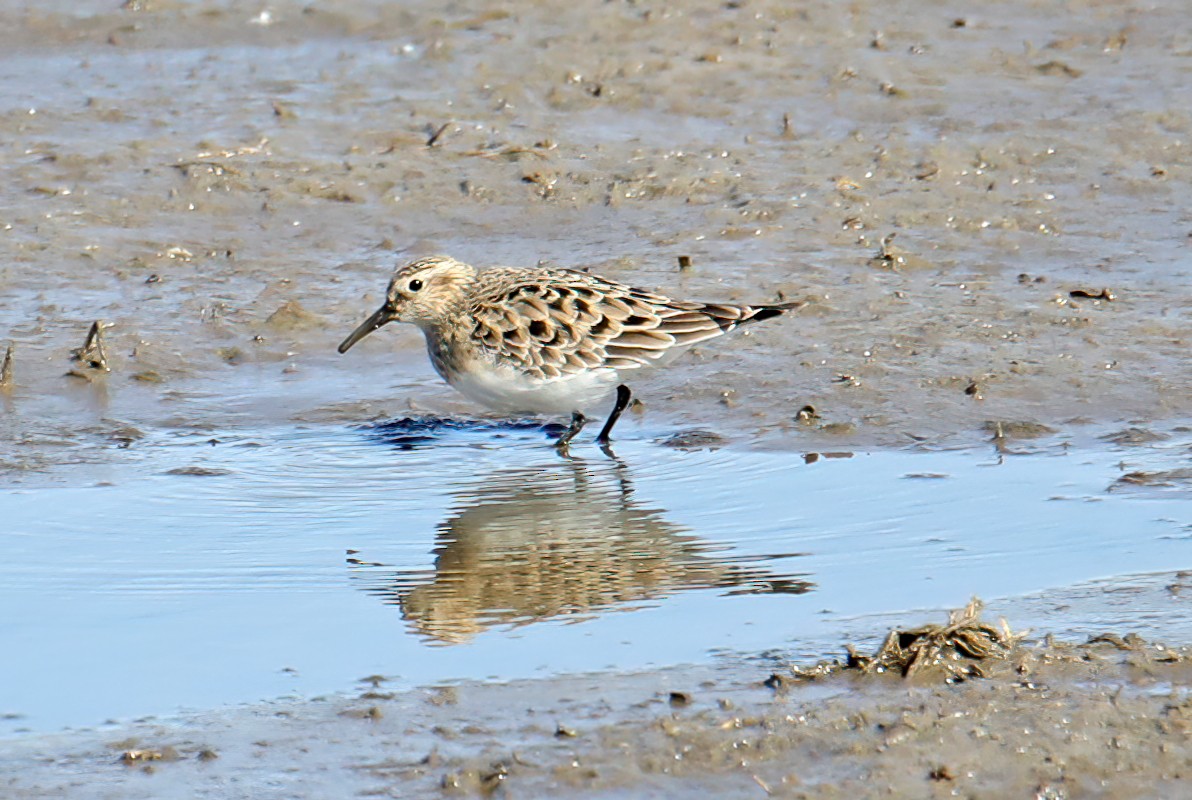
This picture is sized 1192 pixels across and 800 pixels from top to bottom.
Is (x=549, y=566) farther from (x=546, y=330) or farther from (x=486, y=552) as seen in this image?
(x=546, y=330)

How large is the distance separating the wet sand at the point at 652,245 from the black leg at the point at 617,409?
0.21 metres

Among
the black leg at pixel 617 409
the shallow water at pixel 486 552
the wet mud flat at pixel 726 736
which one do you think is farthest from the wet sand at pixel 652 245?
the shallow water at pixel 486 552

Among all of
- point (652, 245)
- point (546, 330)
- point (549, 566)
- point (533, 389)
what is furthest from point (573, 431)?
point (652, 245)

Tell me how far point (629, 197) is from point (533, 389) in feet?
10.9

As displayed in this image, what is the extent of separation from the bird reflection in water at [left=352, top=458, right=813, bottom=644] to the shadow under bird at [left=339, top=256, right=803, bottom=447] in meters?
0.71

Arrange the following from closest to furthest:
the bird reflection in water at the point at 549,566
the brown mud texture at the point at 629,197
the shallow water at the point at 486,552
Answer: the shallow water at the point at 486,552 < the bird reflection in water at the point at 549,566 < the brown mud texture at the point at 629,197

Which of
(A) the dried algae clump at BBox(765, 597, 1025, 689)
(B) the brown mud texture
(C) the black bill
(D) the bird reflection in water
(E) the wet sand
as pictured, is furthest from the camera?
(B) the brown mud texture

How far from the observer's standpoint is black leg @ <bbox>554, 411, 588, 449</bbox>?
29.7 feet

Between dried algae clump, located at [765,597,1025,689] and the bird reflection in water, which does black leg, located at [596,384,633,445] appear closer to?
the bird reflection in water

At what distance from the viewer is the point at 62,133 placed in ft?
40.3

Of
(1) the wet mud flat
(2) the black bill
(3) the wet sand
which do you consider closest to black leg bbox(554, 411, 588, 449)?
(3) the wet sand

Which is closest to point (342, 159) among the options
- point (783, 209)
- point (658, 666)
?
point (783, 209)

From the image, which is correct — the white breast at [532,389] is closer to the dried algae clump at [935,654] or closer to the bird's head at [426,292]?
the bird's head at [426,292]

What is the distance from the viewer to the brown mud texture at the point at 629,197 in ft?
31.2
